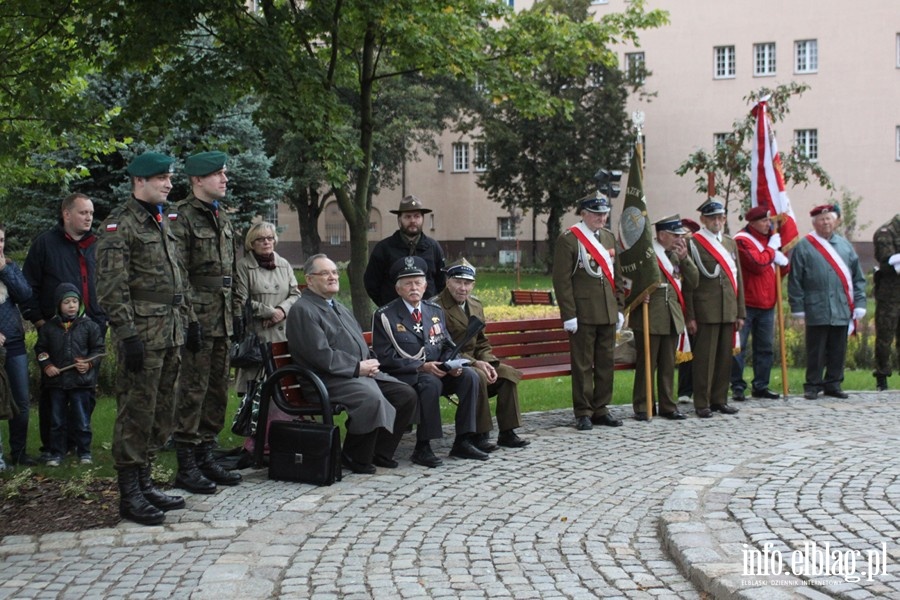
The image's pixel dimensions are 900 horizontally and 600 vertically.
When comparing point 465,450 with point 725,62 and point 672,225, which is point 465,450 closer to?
point 672,225

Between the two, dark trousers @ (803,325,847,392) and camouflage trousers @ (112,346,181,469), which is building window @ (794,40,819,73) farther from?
camouflage trousers @ (112,346,181,469)

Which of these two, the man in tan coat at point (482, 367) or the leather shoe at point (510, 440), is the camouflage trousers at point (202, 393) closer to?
the man in tan coat at point (482, 367)

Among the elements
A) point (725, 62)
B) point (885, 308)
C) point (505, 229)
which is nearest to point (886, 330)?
point (885, 308)

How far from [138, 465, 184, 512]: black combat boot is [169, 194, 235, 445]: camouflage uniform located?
0.60 m

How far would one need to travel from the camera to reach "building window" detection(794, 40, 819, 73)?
A: 49.2m

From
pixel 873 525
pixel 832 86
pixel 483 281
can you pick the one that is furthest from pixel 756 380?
pixel 832 86

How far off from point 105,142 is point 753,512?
37.7 ft

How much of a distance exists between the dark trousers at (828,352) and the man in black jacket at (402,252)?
15.7 feet

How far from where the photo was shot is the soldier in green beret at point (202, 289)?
7.42 meters

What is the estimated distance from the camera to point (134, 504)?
6531 millimetres

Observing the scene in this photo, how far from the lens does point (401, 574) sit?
5.52m

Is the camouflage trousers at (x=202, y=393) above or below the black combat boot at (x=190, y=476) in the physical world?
above

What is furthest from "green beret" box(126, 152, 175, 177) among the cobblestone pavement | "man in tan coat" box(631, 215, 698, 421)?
"man in tan coat" box(631, 215, 698, 421)

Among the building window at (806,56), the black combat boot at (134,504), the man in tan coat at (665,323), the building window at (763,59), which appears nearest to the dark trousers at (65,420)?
the black combat boot at (134,504)
